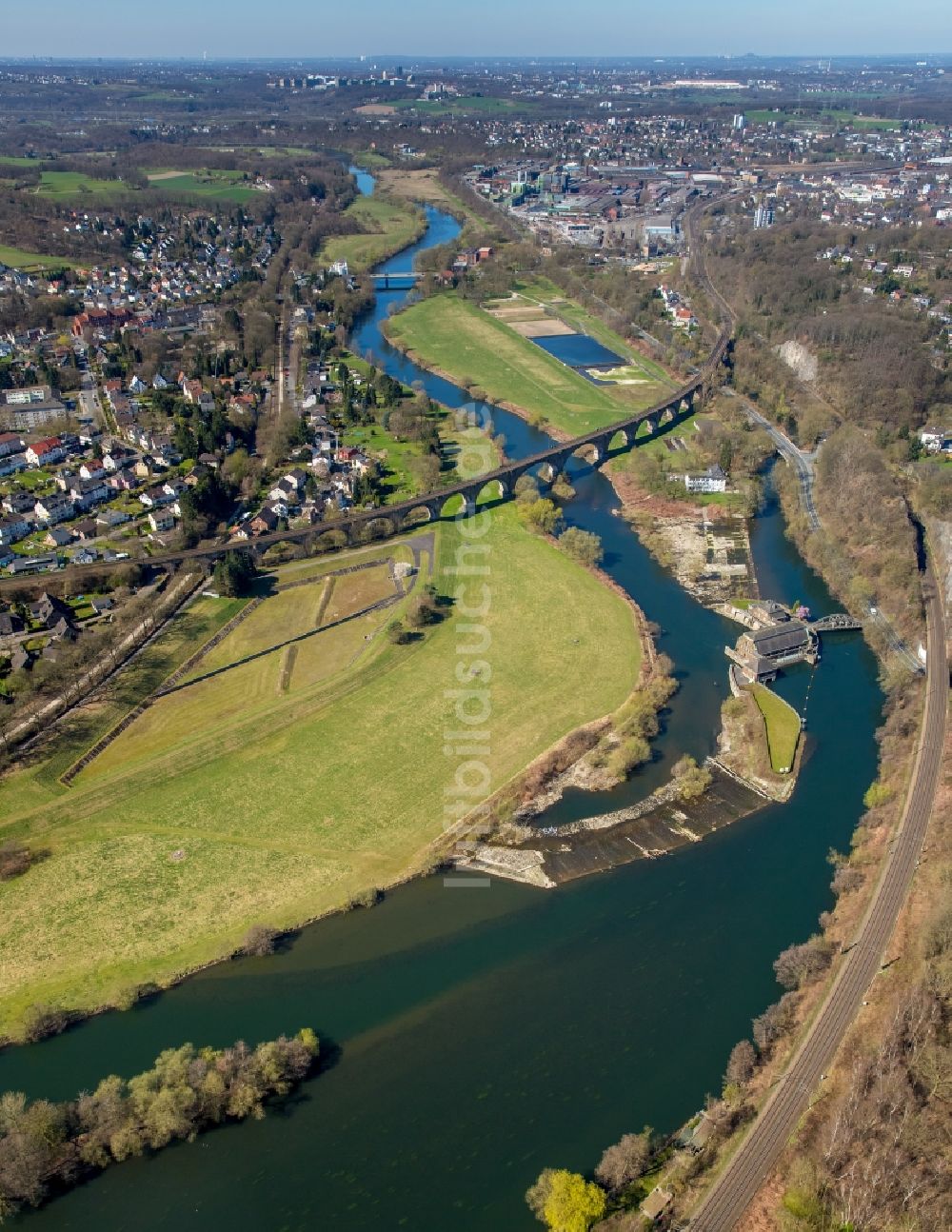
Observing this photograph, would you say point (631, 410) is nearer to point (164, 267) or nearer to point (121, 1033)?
point (121, 1033)

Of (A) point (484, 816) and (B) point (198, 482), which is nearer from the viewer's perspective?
(A) point (484, 816)

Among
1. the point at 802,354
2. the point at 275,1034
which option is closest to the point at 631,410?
the point at 802,354

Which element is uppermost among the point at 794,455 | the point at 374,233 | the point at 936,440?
the point at 374,233

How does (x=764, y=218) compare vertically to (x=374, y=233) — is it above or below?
above

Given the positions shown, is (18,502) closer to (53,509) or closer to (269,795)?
(53,509)

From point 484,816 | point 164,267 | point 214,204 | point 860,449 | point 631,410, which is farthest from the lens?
point 214,204

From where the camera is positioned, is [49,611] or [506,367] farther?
[506,367]

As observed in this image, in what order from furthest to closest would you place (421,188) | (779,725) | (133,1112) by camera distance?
(421,188)
(779,725)
(133,1112)

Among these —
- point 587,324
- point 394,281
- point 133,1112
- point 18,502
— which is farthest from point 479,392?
point 133,1112

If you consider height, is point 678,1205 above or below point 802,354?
below
